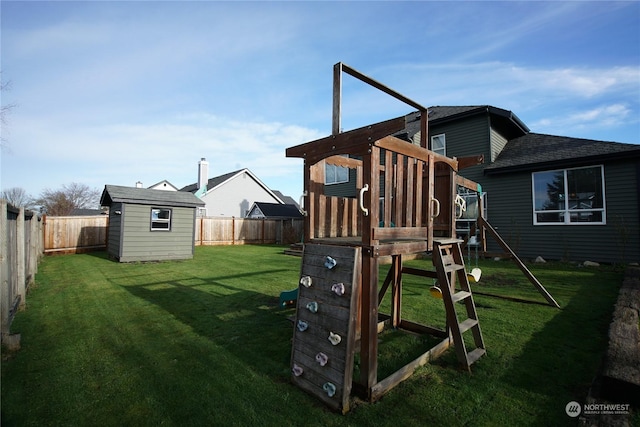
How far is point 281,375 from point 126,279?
7305 millimetres

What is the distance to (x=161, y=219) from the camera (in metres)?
12.8

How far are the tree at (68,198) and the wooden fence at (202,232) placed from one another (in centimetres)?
2262

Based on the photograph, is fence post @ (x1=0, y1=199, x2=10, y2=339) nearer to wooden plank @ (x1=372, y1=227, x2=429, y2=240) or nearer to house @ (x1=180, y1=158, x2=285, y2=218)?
wooden plank @ (x1=372, y1=227, x2=429, y2=240)

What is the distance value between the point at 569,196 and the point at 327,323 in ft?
41.5

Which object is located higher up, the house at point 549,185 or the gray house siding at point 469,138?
the gray house siding at point 469,138

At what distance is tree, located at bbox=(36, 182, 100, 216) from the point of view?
3308 cm

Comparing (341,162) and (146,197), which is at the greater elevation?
(146,197)

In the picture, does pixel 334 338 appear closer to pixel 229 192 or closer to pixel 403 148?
pixel 403 148

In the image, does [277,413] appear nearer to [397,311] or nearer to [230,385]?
[230,385]

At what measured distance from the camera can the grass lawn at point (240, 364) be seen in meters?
2.50

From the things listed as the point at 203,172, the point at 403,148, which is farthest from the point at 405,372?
the point at 203,172

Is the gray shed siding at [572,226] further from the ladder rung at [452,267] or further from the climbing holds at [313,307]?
the climbing holds at [313,307]

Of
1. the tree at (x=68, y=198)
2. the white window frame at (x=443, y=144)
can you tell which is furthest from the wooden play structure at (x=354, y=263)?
the tree at (x=68, y=198)

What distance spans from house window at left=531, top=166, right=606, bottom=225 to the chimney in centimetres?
2751
